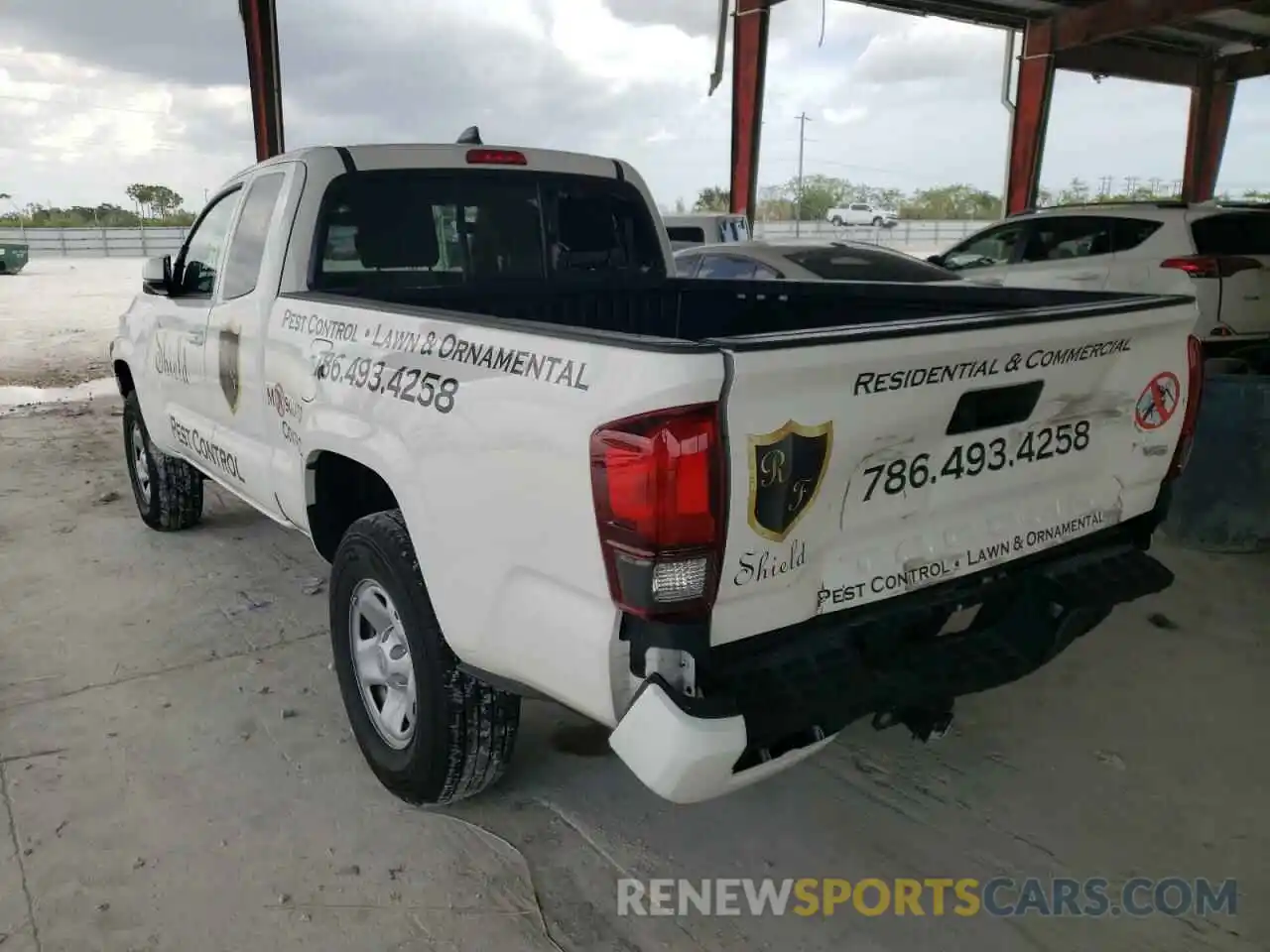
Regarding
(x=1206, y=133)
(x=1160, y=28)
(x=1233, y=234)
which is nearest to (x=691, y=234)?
(x=1233, y=234)

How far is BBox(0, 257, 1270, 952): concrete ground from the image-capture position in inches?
94.3

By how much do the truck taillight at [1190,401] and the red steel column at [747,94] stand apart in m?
13.5

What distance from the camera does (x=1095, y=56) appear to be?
19.8 metres

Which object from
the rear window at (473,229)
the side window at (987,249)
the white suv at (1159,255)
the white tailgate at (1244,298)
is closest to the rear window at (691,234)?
the side window at (987,249)

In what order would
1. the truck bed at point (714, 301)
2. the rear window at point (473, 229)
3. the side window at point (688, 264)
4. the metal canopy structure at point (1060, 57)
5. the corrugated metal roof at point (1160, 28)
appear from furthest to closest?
the corrugated metal roof at point (1160, 28)
the metal canopy structure at point (1060, 57)
the side window at point (688, 264)
the rear window at point (473, 229)
the truck bed at point (714, 301)

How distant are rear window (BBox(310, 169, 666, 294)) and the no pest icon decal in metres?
2.16

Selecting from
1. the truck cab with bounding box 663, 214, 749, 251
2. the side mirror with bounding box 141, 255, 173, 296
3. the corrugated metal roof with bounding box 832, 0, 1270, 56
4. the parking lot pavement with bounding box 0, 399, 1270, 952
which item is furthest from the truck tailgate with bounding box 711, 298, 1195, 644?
the corrugated metal roof with bounding box 832, 0, 1270, 56

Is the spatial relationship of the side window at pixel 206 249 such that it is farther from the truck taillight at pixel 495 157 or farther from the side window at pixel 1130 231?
the side window at pixel 1130 231

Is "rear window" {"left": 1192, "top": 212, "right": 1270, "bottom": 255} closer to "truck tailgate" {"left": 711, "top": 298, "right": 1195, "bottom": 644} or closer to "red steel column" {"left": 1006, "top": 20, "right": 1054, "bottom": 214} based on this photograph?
"truck tailgate" {"left": 711, "top": 298, "right": 1195, "bottom": 644}

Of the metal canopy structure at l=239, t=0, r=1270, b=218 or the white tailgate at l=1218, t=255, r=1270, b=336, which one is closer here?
the white tailgate at l=1218, t=255, r=1270, b=336

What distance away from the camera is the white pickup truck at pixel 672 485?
1.88 meters

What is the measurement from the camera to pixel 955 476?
90.6 inches

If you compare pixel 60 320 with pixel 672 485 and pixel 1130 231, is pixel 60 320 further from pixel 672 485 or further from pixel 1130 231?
pixel 672 485

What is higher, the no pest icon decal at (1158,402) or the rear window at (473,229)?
the rear window at (473,229)
